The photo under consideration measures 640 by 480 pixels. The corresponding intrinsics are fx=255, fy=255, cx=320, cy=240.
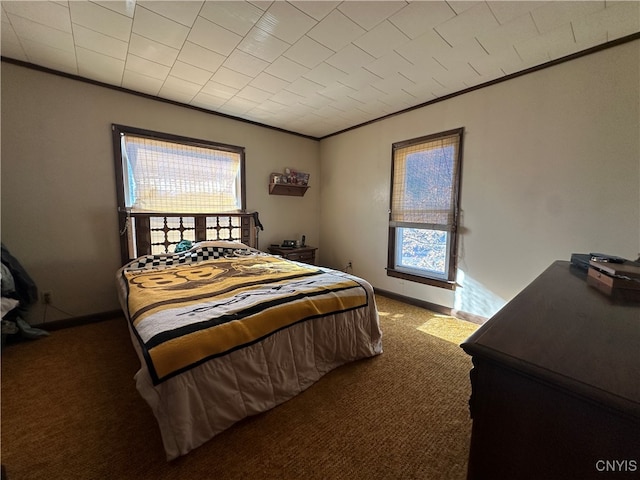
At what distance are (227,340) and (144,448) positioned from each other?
653 millimetres

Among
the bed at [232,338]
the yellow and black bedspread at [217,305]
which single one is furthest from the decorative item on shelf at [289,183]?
the bed at [232,338]

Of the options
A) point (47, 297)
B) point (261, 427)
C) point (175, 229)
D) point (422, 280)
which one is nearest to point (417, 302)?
point (422, 280)

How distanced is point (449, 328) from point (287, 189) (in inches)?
114

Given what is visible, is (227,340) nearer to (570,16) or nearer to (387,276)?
(387,276)

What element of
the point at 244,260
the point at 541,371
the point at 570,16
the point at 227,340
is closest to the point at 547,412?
the point at 541,371

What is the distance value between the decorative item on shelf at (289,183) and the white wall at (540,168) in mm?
1454

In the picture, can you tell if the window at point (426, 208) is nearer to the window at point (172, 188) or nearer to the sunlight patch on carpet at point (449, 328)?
the sunlight patch on carpet at point (449, 328)

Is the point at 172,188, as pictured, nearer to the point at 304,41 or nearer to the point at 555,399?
the point at 304,41

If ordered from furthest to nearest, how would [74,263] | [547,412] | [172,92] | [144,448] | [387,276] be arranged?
[387,276]
[172,92]
[74,263]
[144,448]
[547,412]

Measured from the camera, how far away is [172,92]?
280 centimetres

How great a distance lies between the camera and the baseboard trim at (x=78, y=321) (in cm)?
250

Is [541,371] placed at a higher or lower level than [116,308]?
higher

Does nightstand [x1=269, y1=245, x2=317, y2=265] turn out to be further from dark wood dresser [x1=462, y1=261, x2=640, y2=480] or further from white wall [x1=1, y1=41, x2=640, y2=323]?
dark wood dresser [x1=462, y1=261, x2=640, y2=480]

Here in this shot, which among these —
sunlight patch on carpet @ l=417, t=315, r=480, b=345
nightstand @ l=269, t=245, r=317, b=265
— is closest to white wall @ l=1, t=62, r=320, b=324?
nightstand @ l=269, t=245, r=317, b=265
